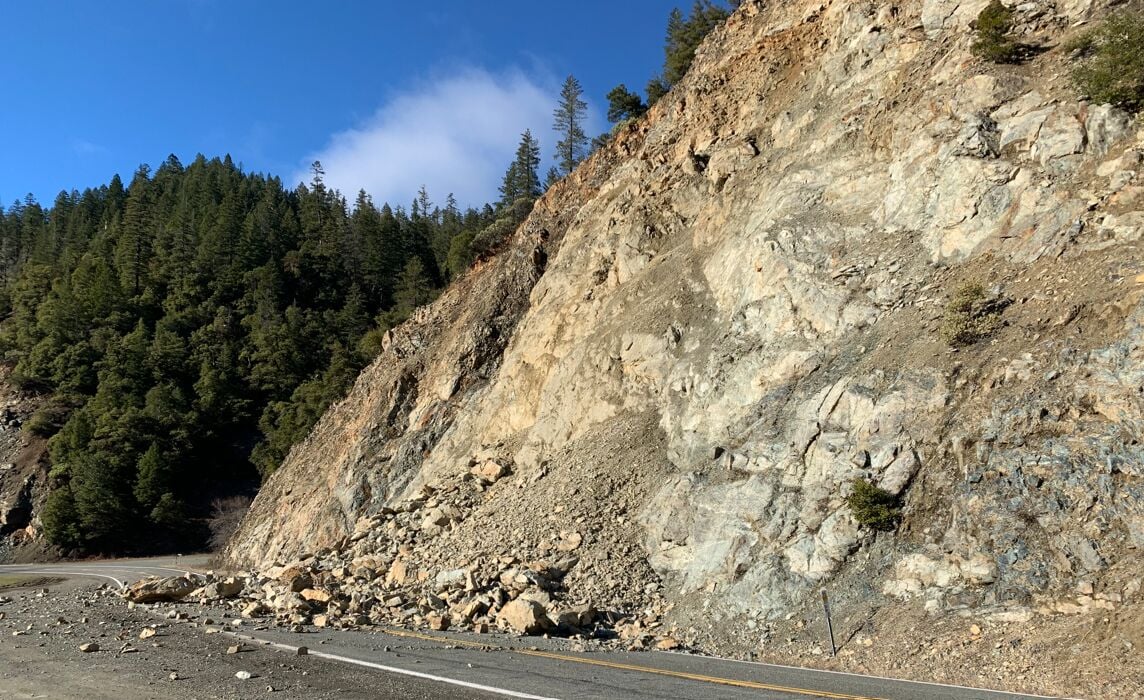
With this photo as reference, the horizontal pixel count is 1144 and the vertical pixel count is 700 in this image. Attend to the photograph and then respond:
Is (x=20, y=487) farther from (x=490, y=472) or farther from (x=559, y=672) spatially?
(x=559, y=672)

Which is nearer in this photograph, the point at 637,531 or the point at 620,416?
the point at 637,531

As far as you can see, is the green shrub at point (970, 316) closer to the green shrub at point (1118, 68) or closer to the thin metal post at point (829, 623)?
the green shrub at point (1118, 68)

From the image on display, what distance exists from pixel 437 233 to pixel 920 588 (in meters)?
66.4

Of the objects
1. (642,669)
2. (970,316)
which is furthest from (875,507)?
(642,669)

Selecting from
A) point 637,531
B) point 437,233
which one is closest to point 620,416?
point 637,531

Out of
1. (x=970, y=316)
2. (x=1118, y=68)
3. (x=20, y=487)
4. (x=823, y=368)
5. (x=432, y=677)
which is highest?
(x=1118, y=68)

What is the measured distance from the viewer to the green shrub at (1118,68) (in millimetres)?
12258

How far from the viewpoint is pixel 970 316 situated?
12.2m

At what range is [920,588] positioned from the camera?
10188 millimetres

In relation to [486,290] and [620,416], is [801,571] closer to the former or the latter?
[620,416]

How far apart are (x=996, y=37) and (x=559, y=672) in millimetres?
17541

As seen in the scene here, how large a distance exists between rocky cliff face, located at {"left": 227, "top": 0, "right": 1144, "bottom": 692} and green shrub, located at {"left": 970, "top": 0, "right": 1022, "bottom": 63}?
0.40 meters

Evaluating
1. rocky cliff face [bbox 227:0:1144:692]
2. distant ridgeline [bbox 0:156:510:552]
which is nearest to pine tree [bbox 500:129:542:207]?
distant ridgeline [bbox 0:156:510:552]

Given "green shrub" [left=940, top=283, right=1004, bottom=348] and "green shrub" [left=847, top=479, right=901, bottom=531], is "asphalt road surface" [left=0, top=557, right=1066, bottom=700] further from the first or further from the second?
"green shrub" [left=940, top=283, right=1004, bottom=348]
